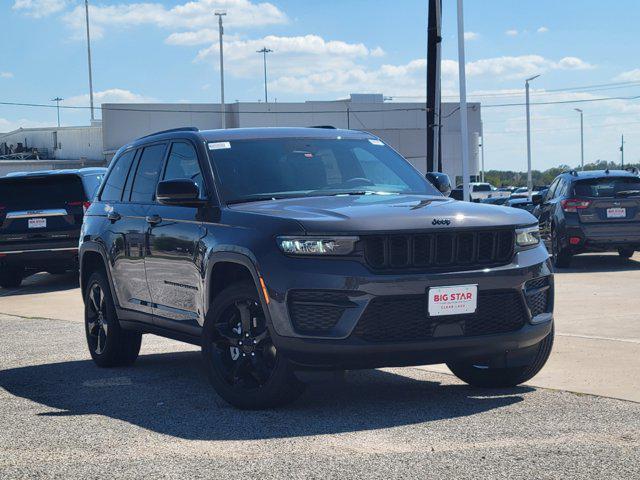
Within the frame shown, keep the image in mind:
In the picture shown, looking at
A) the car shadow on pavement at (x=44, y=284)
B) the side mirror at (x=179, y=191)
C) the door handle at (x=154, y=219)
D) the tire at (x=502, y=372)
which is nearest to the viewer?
the tire at (x=502, y=372)

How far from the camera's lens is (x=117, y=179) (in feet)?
32.1

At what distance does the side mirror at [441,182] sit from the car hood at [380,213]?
85 centimetres

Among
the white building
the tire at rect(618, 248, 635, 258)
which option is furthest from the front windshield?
the white building

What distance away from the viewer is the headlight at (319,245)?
6609 millimetres

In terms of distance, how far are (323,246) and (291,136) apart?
6.50 feet

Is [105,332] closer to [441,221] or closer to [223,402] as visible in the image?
[223,402]

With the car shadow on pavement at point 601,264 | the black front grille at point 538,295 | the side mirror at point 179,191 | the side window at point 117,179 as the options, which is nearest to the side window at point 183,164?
the side mirror at point 179,191

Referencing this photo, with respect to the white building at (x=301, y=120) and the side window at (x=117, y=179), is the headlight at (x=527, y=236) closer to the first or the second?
the side window at (x=117, y=179)

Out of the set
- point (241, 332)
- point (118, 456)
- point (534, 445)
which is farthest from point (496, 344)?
point (118, 456)

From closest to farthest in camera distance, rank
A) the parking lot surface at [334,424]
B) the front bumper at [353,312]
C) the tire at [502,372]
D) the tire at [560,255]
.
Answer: the parking lot surface at [334,424]
the front bumper at [353,312]
the tire at [502,372]
the tire at [560,255]

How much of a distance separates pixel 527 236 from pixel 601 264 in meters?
13.5

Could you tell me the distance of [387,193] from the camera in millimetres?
8008

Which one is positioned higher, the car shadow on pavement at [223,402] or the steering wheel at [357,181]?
the steering wheel at [357,181]

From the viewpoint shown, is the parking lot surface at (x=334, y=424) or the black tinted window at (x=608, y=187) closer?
the parking lot surface at (x=334, y=424)
